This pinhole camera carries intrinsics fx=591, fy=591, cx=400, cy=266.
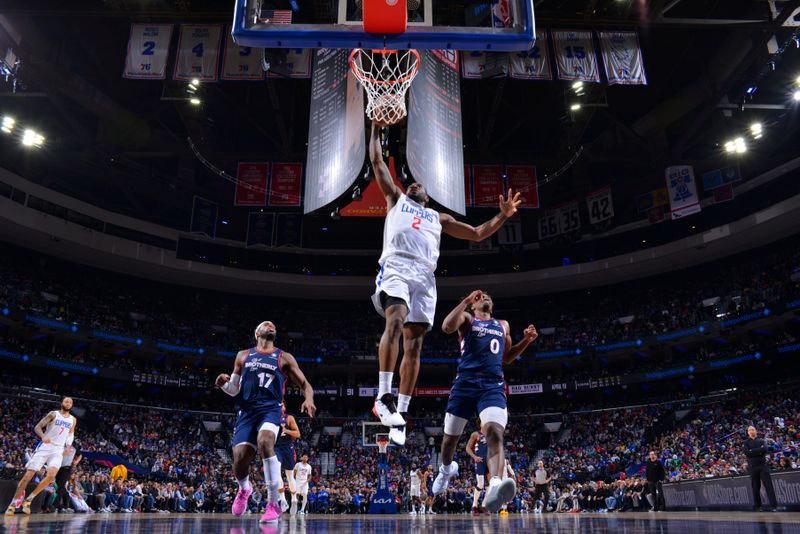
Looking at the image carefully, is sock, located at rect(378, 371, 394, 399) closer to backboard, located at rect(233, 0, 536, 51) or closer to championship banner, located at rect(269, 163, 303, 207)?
backboard, located at rect(233, 0, 536, 51)

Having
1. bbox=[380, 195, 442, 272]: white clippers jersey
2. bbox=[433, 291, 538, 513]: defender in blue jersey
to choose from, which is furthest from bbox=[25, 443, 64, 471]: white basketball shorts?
bbox=[380, 195, 442, 272]: white clippers jersey

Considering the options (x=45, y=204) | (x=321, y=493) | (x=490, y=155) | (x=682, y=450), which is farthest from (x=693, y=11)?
(x=45, y=204)

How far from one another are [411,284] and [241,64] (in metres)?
14.2

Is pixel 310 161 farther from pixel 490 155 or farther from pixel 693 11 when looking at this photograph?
pixel 693 11

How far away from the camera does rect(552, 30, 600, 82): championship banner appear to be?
1694cm

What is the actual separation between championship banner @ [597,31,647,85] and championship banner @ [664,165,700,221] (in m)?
10.8

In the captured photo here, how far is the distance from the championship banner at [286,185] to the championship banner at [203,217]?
21.9 ft

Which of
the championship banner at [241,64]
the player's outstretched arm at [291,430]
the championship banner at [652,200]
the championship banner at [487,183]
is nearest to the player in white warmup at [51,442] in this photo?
the player's outstretched arm at [291,430]

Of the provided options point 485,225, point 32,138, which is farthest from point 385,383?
point 32,138

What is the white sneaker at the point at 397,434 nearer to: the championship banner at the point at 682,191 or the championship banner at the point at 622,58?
the championship banner at the point at 622,58

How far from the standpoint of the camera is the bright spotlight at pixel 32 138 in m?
25.8

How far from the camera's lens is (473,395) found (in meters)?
6.22

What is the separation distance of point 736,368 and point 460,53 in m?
25.2

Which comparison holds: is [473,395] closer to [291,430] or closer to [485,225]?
[485,225]
